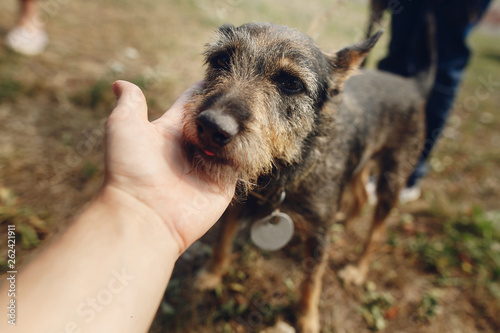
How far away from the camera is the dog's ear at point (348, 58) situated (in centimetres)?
224

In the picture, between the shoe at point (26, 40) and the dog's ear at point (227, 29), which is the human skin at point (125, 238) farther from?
the shoe at point (26, 40)

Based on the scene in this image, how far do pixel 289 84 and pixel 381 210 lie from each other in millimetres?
2155

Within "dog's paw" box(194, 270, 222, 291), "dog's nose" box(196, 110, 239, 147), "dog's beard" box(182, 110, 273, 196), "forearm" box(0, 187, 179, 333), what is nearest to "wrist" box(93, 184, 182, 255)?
"forearm" box(0, 187, 179, 333)

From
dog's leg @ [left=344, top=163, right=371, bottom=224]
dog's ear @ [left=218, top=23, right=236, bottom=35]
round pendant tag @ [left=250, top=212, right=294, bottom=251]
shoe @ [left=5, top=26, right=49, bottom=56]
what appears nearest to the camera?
dog's ear @ [left=218, top=23, right=236, bottom=35]

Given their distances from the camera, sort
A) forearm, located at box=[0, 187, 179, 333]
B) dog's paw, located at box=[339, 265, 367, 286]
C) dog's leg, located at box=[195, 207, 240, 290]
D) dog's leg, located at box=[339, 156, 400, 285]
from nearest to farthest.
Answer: forearm, located at box=[0, 187, 179, 333], dog's leg, located at box=[195, 207, 240, 290], dog's paw, located at box=[339, 265, 367, 286], dog's leg, located at box=[339, 156, 400, 285]

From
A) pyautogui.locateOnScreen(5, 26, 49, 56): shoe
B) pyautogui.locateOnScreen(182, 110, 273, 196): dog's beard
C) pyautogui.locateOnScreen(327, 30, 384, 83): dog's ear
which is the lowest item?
pyautogui.locateOnScreen(5, 26, 49, 56): shoe

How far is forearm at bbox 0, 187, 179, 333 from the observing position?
1122mm

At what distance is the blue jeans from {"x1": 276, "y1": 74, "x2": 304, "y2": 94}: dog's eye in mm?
2515

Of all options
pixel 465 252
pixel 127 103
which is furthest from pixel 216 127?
pixel 465 252

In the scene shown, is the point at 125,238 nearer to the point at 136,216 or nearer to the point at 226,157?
the point at 136,216

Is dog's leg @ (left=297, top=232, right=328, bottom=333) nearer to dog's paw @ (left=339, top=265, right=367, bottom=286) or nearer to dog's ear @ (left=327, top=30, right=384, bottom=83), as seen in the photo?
dog's paw @ (left=339, top=265, right=367, bottom=286)

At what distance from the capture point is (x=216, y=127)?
1.48 meters

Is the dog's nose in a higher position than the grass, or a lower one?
higher

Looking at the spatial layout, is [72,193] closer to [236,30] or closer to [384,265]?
[236,30]
